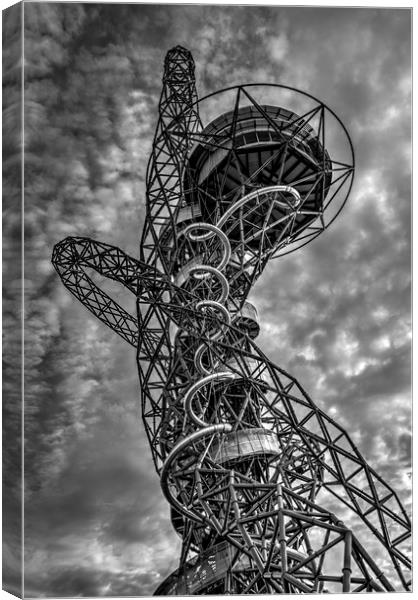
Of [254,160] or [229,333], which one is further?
[254,160]

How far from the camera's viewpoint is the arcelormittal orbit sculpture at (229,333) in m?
24.6

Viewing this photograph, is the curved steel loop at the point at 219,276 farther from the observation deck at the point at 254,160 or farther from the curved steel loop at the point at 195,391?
the observation deck at the point at 254,160

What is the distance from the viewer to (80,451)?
22672 millimetres

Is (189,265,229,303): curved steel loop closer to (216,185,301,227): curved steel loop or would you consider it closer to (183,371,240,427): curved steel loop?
(216,185,301,227): curved steel loop

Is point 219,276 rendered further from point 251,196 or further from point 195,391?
point 195,391

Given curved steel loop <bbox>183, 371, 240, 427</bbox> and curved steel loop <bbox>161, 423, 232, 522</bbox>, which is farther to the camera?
curved steel loop <bbox>183, 371, 240, 427</bbox>

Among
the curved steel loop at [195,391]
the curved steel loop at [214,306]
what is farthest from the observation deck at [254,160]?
the curved steel loop at [195,391]

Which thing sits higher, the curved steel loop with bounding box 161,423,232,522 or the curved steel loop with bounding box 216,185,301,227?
the curved steel loop with bounding box 216,185,301,227

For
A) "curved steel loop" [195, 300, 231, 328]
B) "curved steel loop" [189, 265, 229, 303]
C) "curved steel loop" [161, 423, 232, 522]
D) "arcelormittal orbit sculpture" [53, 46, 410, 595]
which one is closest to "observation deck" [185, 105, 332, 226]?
"arcelormittal orbit sculpture" [53, 46, 410, 595]

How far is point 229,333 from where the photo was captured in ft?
99.1

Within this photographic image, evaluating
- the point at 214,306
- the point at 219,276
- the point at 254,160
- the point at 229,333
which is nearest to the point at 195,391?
the point at 214,306

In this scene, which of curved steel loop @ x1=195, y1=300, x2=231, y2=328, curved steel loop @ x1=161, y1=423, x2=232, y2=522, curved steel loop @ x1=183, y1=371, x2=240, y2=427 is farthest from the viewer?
curved steel loop @ x1=195, y1=300, x2=231, y2=328

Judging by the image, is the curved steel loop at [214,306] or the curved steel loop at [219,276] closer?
the curved steel loop at [214,306]

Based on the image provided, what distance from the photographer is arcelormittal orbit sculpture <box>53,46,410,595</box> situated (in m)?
24.6
